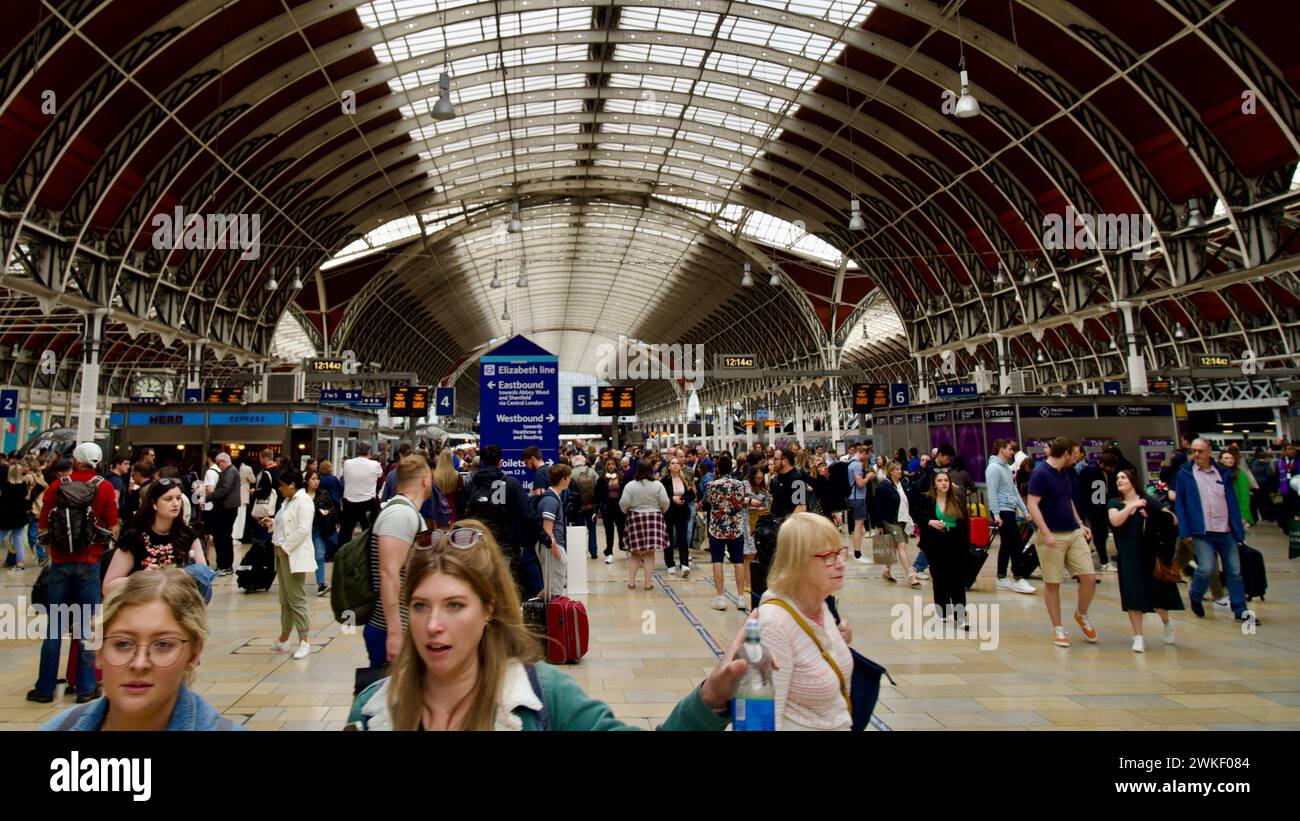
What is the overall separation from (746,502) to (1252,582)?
5808 millimetres

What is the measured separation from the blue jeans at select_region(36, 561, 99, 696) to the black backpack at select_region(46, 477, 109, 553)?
0.17m

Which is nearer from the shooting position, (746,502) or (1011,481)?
(1011,481)

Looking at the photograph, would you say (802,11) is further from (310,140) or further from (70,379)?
→ (70,379)

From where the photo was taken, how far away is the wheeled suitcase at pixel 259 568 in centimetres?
923

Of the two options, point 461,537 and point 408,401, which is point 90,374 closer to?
point 408,401

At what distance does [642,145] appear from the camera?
32.8 metres

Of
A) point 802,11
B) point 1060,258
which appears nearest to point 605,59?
point 802,11

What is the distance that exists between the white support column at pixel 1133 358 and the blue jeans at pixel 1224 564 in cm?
1690

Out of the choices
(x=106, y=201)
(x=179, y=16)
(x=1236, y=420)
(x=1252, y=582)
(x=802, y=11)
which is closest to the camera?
(x=1252, y=582)

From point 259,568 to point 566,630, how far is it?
17.5 feet

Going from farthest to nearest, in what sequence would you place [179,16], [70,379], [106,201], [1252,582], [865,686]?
[70,379] → [106,201] → [179,16] → [1252,582] → [865,686]

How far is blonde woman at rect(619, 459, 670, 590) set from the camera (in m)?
9.73
